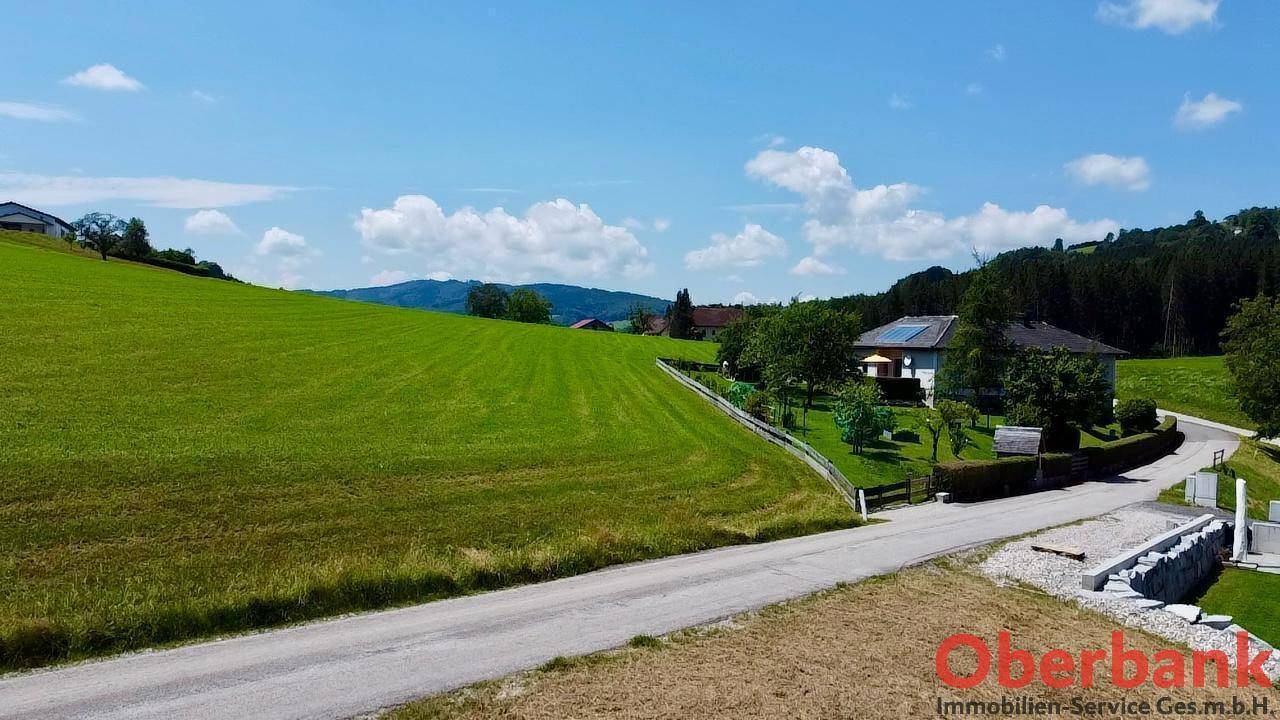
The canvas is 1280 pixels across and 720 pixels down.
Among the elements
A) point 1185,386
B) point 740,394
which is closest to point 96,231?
point 740,394

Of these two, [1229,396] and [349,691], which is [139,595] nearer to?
[349,691]

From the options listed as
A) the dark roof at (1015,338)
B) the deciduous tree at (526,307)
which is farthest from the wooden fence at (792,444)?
the deciduous tree at (526,307)

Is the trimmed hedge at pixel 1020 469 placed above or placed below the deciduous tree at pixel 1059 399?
below

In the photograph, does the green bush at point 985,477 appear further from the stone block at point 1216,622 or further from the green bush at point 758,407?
the stone block at point 1216,622

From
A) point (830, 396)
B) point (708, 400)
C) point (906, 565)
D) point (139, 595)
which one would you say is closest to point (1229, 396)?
point (830, 396)

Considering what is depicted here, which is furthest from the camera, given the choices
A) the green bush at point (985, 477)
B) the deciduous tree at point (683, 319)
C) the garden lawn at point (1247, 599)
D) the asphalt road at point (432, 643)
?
the deciduous tree at point (683, 319)

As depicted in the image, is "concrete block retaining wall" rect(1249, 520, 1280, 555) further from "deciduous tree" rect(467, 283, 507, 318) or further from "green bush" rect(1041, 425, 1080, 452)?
"deciduous tree" rect(467, 283, 507, 318)
